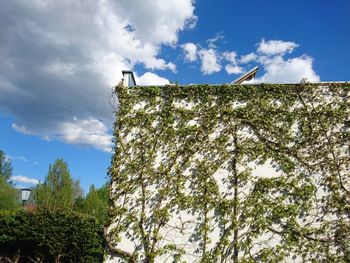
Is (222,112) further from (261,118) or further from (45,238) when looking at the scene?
(45,238)

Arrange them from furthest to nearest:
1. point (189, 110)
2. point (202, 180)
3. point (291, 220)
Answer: point (189, 110) → point (202, 180) → point (291, 220)

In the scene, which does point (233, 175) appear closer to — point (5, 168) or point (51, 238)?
point (51, 238)

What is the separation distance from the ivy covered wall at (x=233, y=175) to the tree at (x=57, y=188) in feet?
37.8

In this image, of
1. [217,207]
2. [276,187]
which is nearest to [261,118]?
[276,187]

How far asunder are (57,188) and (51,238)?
11.4m

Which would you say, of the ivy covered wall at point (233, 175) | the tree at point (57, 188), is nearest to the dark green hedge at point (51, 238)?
the ivy covered wall at point (233, 175)

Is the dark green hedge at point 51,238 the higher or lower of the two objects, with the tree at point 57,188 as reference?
lower

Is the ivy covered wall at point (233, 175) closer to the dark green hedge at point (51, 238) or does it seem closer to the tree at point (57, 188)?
the dark green hedge at point (51, 238)

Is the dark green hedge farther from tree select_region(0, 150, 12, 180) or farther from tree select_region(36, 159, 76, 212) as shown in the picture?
tree select_region(0, 150, 12, 180)

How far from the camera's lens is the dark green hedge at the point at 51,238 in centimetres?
802

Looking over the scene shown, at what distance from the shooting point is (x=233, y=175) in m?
7.57

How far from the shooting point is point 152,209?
7598 millimetres

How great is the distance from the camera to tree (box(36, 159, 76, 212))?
18.2m

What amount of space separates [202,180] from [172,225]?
3.91 ft
